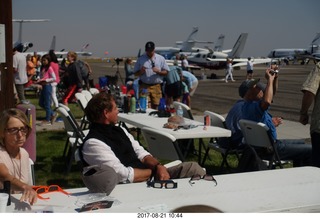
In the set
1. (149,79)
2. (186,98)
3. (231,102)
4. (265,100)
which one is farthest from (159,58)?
(231,102)

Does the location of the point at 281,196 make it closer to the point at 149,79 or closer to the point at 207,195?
the point at 207,195

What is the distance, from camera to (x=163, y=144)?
462 cm

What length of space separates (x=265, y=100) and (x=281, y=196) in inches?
96.6

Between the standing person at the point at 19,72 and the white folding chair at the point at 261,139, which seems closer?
the white folding chair at the point at 261,139

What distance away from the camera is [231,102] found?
612 inches

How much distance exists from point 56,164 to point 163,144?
2382 mm

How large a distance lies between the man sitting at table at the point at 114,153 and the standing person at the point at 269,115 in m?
1.77

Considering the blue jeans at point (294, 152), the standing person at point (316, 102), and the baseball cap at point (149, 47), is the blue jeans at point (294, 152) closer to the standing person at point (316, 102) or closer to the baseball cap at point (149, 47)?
the standing person at point (316, 102)

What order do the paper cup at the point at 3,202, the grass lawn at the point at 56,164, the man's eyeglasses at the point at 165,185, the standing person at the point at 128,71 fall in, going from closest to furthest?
the paper cup at the point at 3,202 < the man's eyeglasses at the point at 165,185 < the grass lawn at the point at 56,164 < the standing person at the point at 128,71

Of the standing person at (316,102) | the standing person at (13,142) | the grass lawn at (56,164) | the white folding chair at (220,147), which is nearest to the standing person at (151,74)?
the grass lawn at (56,164)

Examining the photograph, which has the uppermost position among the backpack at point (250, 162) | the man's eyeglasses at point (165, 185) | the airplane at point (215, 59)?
the man's eyeglasses at point (165, 185)

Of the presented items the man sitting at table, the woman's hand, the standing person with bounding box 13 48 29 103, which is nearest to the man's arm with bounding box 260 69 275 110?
the man sitting at table

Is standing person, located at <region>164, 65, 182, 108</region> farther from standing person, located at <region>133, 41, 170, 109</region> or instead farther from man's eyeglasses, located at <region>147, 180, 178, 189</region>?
man's eyeglasses, located at <region>147, 180, 178, 189</region>

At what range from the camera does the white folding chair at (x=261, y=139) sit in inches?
197
